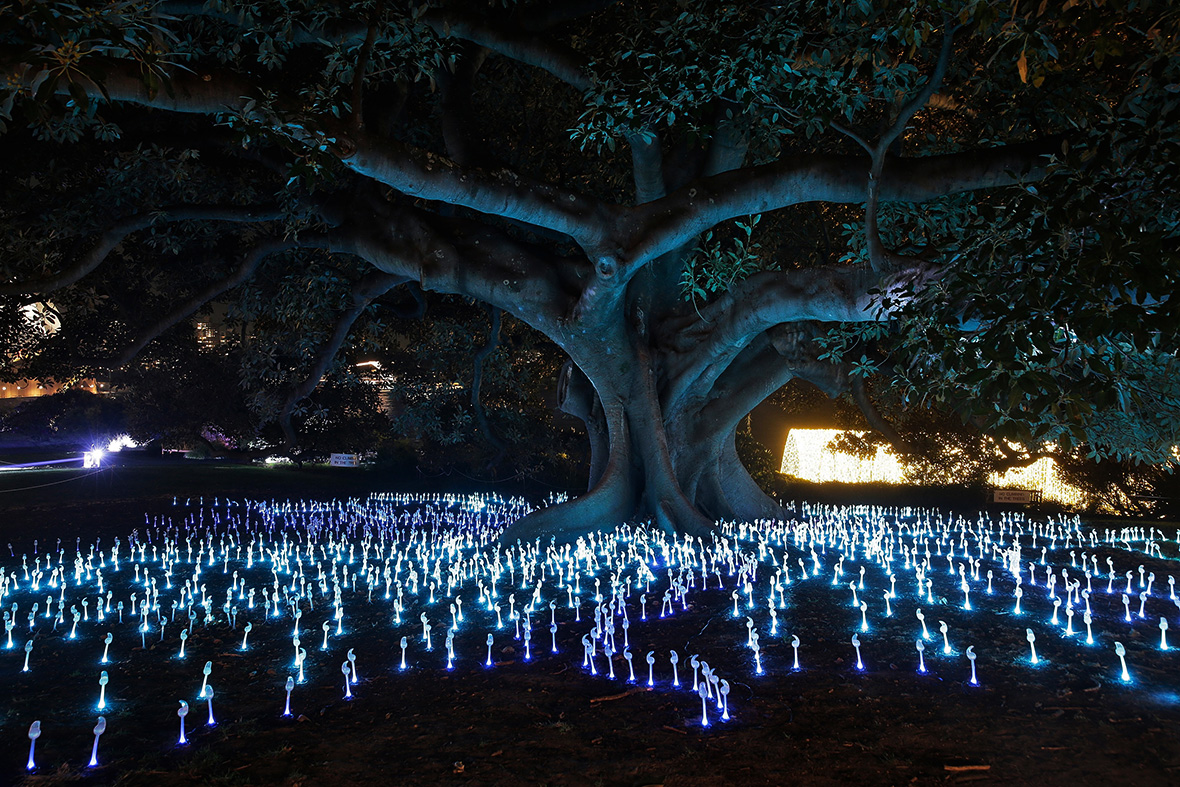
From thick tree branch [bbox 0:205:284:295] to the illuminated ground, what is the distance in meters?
3.56

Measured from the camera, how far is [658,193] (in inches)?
430

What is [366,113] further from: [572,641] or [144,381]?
[144,381]

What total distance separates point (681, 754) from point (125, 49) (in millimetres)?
5205

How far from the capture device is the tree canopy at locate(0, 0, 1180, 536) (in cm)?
480

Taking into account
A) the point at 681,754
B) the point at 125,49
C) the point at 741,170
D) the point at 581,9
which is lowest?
the point at 681,754

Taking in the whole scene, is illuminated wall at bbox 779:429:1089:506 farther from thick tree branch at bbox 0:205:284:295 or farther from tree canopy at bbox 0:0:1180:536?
thick tree branch at bbox 0:205:284:295

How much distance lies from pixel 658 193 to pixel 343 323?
5.75 metres

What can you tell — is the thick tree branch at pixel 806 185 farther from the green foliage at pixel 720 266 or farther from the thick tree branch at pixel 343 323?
the thick tree branch at pixel 343 323

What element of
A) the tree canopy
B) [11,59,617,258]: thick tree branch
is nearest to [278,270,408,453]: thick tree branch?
the tree canopy

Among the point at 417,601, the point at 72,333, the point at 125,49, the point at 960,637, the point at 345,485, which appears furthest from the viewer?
the point at 345,485

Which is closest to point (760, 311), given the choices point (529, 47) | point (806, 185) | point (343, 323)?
point (806, 185)

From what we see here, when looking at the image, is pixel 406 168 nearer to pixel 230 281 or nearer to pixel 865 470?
pixel 230 281

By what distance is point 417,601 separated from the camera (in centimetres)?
820

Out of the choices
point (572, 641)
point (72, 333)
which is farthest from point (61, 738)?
point (72, 333)
